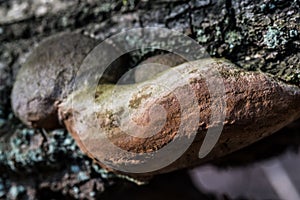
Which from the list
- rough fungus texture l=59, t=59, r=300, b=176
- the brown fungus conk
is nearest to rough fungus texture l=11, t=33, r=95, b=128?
the brown fungus conk

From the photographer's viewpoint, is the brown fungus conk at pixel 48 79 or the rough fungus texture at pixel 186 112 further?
the brown fungus conk at pixel 48 79

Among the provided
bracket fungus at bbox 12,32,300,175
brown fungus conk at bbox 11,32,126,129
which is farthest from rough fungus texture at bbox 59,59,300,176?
brown fungus conk at bbox 11,32,126,129

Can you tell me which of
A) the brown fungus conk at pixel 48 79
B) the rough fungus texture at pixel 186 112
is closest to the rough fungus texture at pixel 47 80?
the brown fungus conk at pixel 48 79

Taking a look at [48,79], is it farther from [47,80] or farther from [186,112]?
[186,112]

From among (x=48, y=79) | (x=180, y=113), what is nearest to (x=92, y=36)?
(x=48, y=79)

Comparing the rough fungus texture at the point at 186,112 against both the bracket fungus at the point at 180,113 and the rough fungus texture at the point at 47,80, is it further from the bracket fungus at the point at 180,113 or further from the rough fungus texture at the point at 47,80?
the rough fungus texture at the point at 47,80

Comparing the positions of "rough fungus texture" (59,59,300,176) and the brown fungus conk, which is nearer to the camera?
"rough fungus texture" (59,59,300,176)

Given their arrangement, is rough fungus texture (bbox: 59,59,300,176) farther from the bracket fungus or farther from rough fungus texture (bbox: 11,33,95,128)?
rough fungus texture (bbox: 11,33,95,128)

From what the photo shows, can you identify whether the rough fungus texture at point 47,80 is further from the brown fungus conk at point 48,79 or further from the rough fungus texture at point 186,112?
the rough fungus texture at point 186,112
